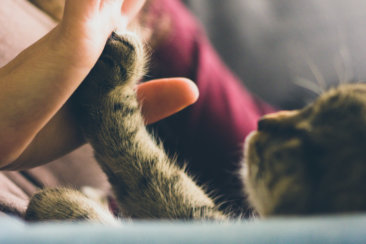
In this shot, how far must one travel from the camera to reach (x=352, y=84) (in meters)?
0.34

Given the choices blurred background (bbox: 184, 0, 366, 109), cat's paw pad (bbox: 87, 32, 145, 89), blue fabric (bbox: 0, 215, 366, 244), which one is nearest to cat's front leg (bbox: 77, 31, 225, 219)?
cat's paw pad (bbox: 87, 32, 145, 89)

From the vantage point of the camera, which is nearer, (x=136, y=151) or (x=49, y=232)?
(x=49, y=232)

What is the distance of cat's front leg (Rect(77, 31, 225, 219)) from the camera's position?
38cm

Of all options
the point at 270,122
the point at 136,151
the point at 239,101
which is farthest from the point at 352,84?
the point at 239,101

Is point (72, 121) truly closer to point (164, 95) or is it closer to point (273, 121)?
point (164, 95)

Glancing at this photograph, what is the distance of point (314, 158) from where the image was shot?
11.1 inches

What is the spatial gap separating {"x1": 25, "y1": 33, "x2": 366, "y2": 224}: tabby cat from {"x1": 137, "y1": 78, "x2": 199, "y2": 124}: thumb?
1.0 inches

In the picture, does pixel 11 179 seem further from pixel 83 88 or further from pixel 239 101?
pixel 239 101

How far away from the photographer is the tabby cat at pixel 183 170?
27cm

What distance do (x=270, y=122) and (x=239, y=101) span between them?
0.54 metres

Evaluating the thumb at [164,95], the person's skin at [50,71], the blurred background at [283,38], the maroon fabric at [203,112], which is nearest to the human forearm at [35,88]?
the person's skin at [50,71]

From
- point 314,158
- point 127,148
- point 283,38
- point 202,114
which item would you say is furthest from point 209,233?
point 283,38

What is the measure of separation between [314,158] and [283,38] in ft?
2.16

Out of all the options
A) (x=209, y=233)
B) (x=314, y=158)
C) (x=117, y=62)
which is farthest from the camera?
(x=117, y=62)
